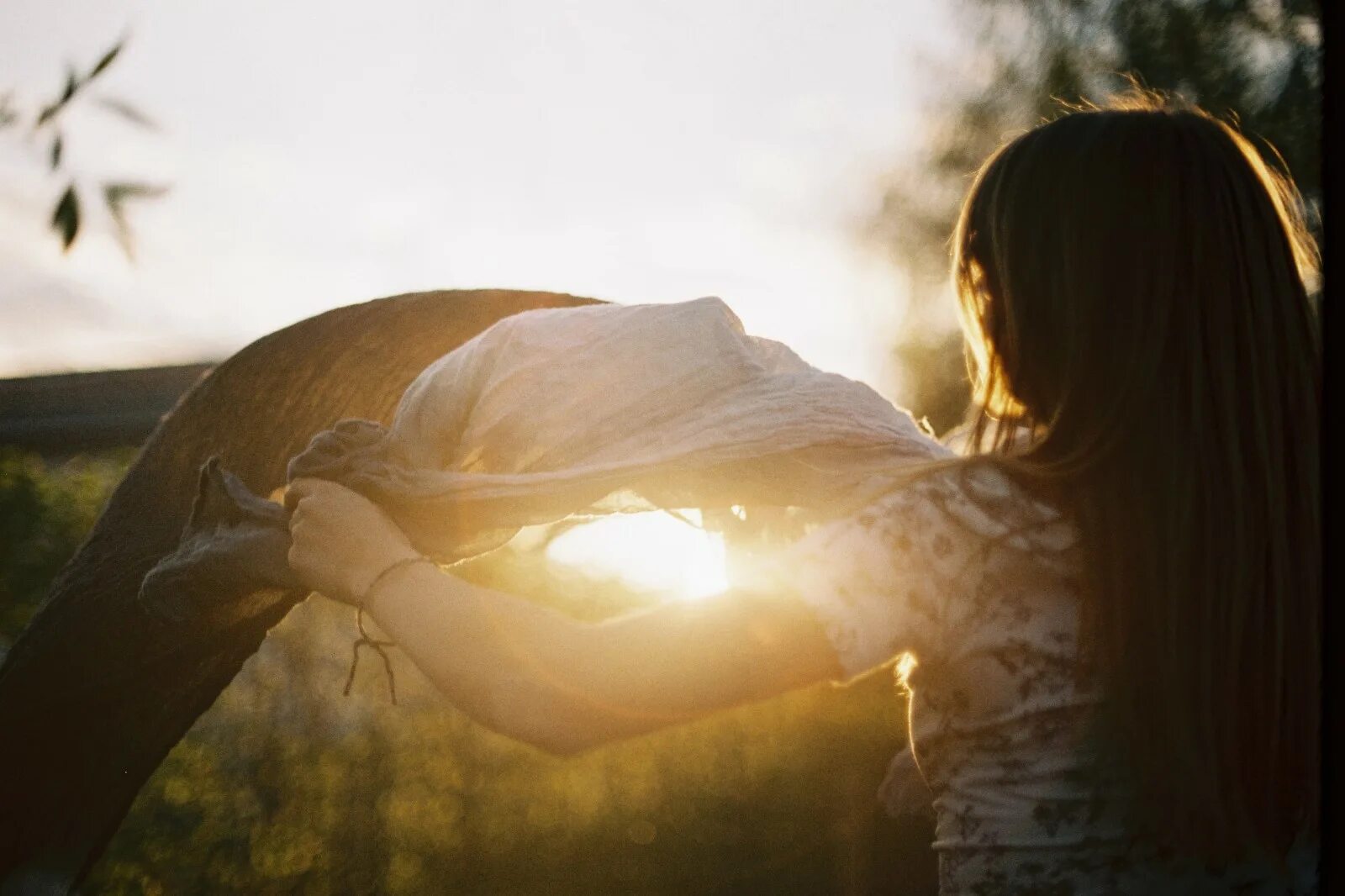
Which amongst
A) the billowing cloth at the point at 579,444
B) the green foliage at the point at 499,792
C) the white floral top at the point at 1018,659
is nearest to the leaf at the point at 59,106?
the billowing cloth at the point at 579,444

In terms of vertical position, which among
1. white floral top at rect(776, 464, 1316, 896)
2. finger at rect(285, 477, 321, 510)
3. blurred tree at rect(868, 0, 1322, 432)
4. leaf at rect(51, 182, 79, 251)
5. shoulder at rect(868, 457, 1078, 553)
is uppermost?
blurred tree at rect(868, 0, 1322, 432)

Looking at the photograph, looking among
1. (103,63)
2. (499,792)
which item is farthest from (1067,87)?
(103,63)

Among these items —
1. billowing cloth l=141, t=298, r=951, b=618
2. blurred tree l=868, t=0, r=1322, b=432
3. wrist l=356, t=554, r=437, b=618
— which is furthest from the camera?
blurred tree l=868, t=0, r=1322, b=432

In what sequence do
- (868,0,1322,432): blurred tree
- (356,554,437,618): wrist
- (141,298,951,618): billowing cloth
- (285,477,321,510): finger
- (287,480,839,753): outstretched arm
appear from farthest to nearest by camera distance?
(868,0,1322,432): blurred tree < (141,298,951,618): billowing cloth < (285,477,321,510): finger < (356,554,437,618): wrist < (287,480,839,753): outstretched arm

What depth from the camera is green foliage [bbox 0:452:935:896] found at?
518 centimetres

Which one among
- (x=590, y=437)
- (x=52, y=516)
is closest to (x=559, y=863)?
(x=52, y=516)

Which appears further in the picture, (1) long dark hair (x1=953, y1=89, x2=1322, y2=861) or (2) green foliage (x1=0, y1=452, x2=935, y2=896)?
(2) green foliage (x1=0, y1=452, x2=935, y2=896)

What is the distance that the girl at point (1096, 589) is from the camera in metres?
1.15

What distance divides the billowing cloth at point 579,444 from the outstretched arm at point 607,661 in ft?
1.59

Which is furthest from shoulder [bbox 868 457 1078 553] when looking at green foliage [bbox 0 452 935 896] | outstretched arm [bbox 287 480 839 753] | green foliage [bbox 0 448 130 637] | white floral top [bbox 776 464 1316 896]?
green foliage [bbox 0 448 130 637]

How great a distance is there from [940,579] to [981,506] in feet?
0.27

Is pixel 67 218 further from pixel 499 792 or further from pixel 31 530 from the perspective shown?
pixel 31 530

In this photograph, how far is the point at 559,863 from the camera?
553 centimetres

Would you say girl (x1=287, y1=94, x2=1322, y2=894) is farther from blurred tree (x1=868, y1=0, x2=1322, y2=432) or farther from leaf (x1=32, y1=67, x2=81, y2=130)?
blurred tree (x1=868, y1=0, x2=1322, y2=432)
